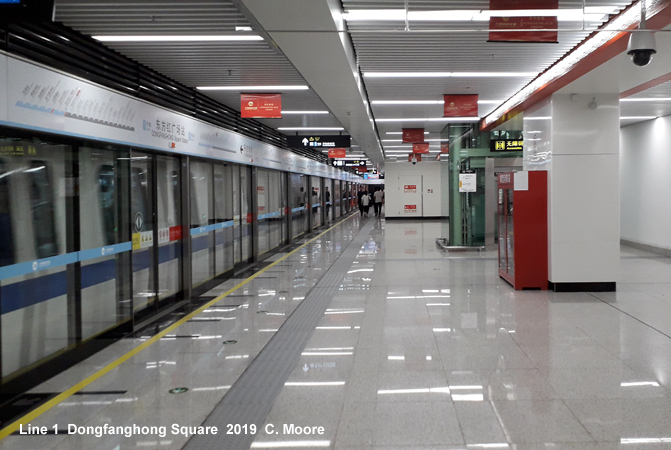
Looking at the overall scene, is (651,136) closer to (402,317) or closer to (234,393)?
(402,317)

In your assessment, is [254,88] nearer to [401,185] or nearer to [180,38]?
[180,38]

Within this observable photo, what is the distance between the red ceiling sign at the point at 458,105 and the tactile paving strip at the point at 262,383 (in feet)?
13.9

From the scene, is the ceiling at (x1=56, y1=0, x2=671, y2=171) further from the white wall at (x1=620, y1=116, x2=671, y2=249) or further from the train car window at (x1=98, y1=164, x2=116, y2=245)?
the white wall at (x1=620, y1=116, x2=671, y2=249)

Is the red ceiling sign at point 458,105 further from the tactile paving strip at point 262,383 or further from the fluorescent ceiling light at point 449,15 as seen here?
the tactile paving strip at point 262,383

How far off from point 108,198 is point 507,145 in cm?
995

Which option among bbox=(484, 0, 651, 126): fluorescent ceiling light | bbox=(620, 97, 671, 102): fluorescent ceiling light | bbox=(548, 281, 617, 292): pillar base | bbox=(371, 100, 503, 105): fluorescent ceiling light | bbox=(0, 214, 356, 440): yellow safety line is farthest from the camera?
bbox=(371, 100, 503, 105): fluorescent ceiling light

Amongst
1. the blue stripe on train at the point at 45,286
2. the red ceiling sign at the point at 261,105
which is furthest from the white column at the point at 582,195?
the blue stripe on train at the point at 45,286

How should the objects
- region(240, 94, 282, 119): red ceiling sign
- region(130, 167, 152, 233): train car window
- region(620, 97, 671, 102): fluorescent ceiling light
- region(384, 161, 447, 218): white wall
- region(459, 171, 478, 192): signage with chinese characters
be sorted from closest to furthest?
region(130, 167, 152, 233): train car window, region(240, 94, 282, 119): red ceiling sign, region(620, 97, 671, 102): fluorescent ceiling light, region(459, 171, 478, 192): signage with chinese characters, region(384, 161, 447, 218): white wall

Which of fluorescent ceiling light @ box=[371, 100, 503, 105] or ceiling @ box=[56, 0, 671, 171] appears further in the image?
fluorescent ceiling light @ box=[371, 100, 503, 105]

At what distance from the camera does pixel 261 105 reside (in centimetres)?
892

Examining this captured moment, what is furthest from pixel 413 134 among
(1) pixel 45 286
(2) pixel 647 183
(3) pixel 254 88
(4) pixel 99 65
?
(1) pixel 45 286

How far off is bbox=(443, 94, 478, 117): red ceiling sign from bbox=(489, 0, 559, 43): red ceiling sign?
15.9 ft

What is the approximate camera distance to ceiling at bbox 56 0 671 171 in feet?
15.8

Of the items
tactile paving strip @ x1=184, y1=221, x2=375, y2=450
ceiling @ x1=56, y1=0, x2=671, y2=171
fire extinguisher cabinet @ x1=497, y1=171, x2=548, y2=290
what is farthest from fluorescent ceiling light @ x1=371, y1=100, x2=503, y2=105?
tactile paving strip @ x1=184, y1=221, x2=375, y2=450
